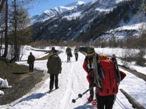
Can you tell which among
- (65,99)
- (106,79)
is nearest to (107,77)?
(106,79)

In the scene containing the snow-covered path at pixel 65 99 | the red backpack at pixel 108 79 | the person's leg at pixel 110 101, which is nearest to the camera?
the red backpack at pixel 108 79

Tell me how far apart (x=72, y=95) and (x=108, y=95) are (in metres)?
6.93

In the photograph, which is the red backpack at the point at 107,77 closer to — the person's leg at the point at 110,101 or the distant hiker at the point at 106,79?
the distant hiker at the point at 106,79

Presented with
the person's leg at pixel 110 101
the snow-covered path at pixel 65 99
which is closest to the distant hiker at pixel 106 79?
the person's leg at pixel 110 101

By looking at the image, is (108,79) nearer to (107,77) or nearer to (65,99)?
(107,77)

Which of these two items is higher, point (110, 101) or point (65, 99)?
point (110, 101)

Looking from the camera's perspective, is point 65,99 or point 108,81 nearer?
point 108,81

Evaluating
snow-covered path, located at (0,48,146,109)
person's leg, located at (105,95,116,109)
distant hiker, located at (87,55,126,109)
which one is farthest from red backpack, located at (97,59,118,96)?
snow-covered path, located at (0,48,146,109)

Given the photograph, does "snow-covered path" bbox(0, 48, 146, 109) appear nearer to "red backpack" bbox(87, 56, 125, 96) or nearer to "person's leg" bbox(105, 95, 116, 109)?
"person's leg" bbox(105, 95, 116, 109)

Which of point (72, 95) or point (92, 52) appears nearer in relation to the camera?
point (92, 52)

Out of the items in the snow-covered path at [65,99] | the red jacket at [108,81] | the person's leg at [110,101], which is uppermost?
the red jacket at [108,81]

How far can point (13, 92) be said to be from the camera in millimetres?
17016

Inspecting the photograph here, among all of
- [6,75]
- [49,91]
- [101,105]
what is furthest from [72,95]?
[6,75]

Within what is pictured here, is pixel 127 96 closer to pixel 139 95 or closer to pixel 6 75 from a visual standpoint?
pixel 139 95
